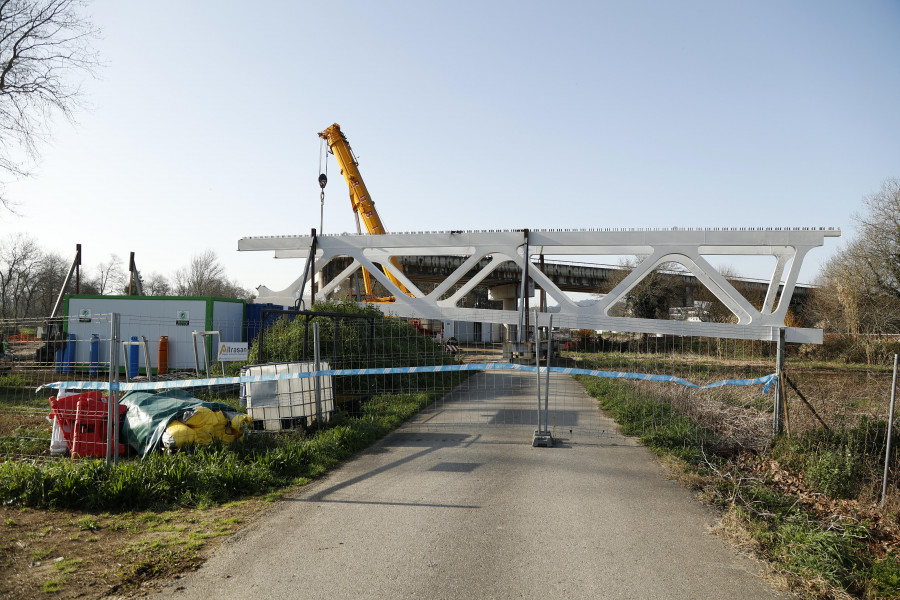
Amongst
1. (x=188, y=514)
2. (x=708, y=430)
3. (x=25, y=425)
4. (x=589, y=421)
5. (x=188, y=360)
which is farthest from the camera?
(x=188, y=360)

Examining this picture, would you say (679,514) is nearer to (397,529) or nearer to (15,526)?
(397,529)

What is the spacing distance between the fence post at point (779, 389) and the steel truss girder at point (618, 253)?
8031 mm

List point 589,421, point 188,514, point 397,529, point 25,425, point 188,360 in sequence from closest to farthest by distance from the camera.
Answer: point 397,529 → point 188,514 → point 25,425 → point 589,421 → point 188,360

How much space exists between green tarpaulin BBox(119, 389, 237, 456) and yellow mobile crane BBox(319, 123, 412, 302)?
15521 mm

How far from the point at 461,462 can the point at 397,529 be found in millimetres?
2606

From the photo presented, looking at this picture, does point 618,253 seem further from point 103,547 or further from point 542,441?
point 103,547

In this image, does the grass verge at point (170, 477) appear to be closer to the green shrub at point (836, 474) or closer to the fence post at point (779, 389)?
the green shrub at point (836, 474)

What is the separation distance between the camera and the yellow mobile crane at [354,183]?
78.8ft

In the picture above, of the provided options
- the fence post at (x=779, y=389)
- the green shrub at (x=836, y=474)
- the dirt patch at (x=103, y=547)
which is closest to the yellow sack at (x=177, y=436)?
the dirt patch at (x=103, y=547)

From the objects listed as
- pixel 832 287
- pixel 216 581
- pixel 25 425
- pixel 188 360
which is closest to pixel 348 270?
pixel 188 360

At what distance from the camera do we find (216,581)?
424 cm

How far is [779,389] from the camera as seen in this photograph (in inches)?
316

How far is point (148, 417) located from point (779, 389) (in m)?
8.50

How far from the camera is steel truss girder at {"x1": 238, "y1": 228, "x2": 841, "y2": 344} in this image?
17.1m
